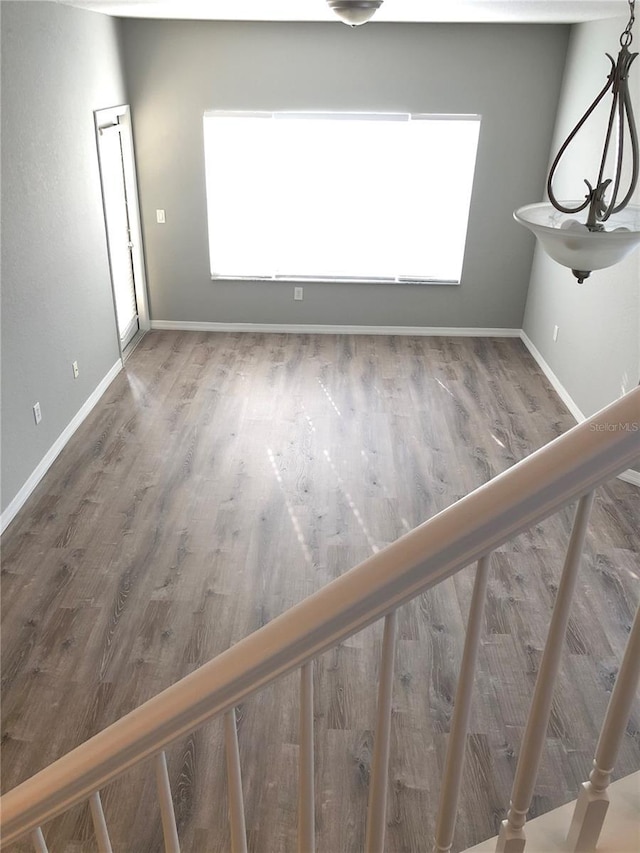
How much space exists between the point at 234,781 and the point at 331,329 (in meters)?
6.06

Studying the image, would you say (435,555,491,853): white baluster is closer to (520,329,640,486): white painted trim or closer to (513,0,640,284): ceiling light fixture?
(513,0,640,284): ceiling light fixture

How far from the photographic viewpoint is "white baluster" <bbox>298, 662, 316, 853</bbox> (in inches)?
31.8

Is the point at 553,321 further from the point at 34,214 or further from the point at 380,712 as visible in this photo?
the point at 380,712

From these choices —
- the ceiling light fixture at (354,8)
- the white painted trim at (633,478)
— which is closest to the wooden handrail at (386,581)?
the ceiling light fixture at (354,8)

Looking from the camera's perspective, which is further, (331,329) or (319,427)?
(331,329)

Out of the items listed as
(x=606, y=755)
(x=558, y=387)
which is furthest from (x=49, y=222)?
(x=606, y=755)

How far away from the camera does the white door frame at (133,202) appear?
562cm

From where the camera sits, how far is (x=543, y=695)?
31.7 inches

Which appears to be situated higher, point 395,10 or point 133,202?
point 395,10

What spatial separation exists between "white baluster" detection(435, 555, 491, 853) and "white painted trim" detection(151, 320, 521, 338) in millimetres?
6043

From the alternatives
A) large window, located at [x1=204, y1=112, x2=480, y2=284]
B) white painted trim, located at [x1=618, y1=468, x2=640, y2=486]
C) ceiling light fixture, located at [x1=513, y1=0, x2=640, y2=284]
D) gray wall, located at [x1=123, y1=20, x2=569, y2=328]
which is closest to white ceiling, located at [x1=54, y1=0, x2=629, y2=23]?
gray wall, located at [x1=123, y1=20, x2=569, y2=328]

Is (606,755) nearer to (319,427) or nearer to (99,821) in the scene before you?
(99,821)

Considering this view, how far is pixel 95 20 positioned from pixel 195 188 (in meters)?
1.54
